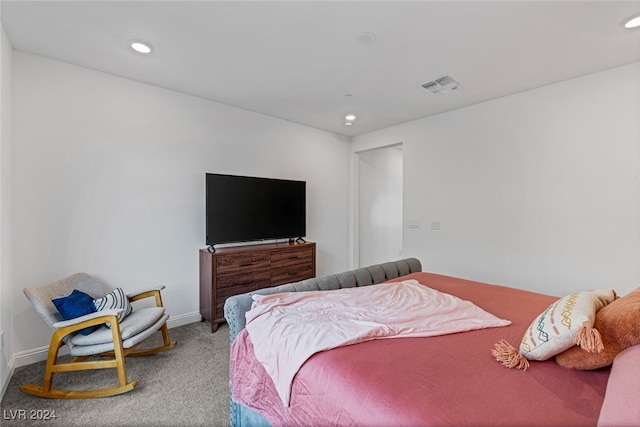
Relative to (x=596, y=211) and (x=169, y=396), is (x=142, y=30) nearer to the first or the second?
(x=169, y=396)

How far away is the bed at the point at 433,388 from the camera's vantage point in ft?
2.87

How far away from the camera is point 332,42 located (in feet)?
7.09

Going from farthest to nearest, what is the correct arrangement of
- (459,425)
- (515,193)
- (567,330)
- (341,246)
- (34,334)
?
(341,246) < (515,193) < (34,334) < (567,330) < (459,425)

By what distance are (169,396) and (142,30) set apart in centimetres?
266

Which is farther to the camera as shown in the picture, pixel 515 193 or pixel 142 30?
pixel 515 193

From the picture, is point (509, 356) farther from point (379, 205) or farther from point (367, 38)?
point (379, 205)

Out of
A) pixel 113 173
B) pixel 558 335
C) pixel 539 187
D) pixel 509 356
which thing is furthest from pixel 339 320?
pixel 539 187

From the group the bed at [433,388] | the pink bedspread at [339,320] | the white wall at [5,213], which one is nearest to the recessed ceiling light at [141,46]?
the white wall at [5,213]

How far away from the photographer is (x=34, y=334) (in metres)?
2.38

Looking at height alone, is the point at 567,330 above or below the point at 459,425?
above

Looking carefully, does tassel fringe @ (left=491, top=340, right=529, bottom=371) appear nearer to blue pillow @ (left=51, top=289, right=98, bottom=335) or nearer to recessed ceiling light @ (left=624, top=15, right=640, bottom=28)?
recessed ceiling light @ (left=624, top=15, right=640, bottom=28)

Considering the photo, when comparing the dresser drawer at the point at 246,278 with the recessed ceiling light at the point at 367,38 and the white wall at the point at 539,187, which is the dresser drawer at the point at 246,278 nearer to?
the white wall at the point at 539,187

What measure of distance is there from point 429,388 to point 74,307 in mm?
2547

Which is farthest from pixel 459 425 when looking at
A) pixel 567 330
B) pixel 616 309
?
pixel 616 309
